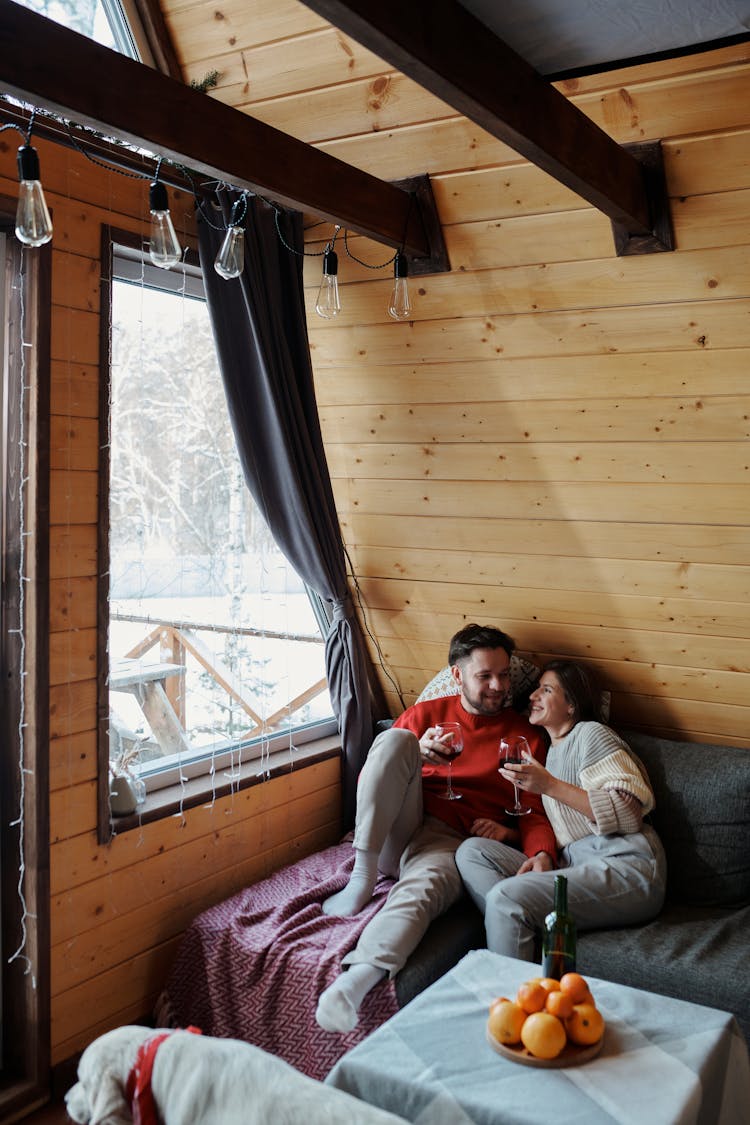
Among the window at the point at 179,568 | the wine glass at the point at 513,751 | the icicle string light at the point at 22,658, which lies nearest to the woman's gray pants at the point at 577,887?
the wine glass at the point at 513,751

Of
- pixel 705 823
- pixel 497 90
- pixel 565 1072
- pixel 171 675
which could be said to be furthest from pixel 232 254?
pixel 705 823

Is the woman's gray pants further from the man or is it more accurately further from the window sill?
the window sill

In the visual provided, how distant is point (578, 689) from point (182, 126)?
2.00 meters

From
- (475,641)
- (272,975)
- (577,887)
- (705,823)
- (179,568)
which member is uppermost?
(179,568)

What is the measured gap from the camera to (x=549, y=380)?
3.08 metres

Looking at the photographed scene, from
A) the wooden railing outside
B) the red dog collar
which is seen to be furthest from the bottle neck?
the wooden railing outside

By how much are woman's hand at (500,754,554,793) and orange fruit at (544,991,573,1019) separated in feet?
A: 2.79

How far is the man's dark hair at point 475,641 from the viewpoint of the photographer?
3.38 meters

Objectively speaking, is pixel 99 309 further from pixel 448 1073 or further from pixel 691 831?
pixel 691 831

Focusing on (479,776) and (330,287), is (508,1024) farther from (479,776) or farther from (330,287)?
(330,287)

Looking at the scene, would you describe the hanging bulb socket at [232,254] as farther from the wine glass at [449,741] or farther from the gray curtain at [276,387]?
the wine glass at [449,741]

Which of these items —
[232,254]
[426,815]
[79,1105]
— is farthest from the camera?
[426,815]

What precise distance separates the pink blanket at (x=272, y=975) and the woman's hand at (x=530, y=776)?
561 mm

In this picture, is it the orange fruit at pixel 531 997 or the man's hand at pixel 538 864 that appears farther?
the man's hand at pixel 538 864
